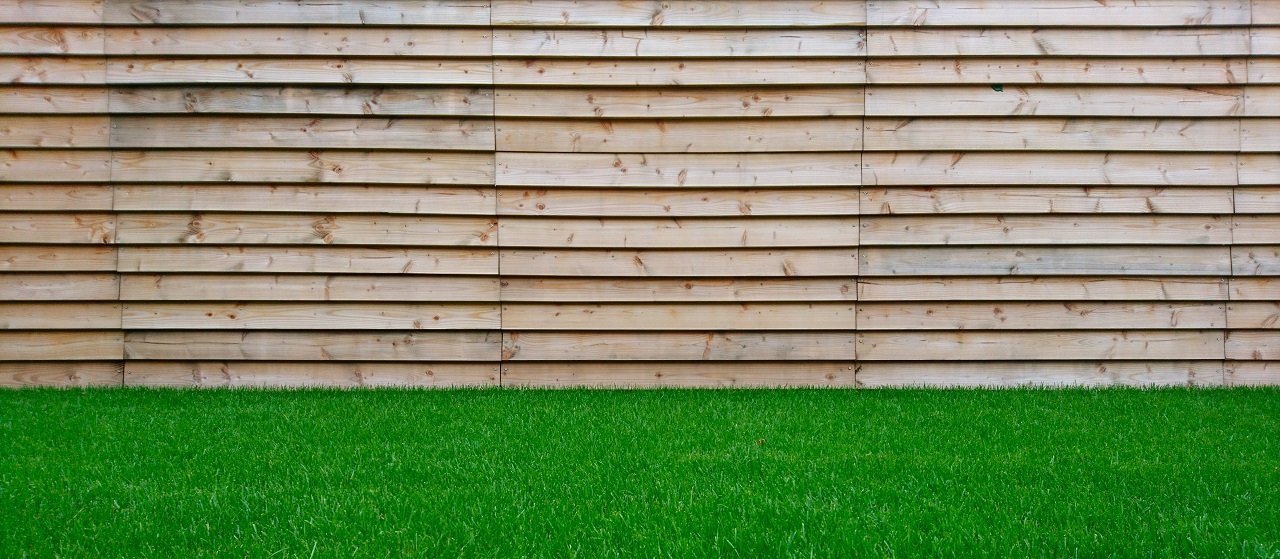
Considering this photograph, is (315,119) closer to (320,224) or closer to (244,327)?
(320,224)

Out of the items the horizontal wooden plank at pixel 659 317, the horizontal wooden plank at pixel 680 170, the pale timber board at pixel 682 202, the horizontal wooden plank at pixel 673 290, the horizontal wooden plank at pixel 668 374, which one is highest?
the horizontal wooden plank at pixel 680 170

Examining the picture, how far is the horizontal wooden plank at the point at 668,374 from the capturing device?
5.05m

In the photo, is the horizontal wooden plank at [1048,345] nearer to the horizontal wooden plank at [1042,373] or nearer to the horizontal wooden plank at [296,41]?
the horizontal wooden plank at [1042,373]

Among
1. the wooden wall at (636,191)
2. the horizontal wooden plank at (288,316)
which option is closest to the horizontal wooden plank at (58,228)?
the wooden wall at (636,191)

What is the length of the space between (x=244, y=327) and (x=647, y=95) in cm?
278

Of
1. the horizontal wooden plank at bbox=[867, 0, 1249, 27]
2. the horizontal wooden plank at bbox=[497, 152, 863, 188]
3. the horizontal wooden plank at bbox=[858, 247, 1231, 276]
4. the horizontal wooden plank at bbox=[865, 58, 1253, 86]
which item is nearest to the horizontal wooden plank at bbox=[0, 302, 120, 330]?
the horizontal wooden plank at bbox=[497, 152, 863, 188]

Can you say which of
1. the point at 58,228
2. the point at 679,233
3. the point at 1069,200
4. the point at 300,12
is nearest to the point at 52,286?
the point at 58,228

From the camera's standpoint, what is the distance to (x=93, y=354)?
4.96m

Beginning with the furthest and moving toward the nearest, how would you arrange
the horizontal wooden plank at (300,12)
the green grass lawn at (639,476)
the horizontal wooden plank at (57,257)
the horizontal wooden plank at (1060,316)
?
the horizontal wooden plank at (1060,316)
the horizontal wooden plank at (57,257)
the horizontal wooden plank at (300,12)
the green grass lawn at (639,476)

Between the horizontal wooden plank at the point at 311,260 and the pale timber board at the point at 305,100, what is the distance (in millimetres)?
806

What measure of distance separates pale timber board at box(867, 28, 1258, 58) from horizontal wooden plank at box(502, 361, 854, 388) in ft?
6.41

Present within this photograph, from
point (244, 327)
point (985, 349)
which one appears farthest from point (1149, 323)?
point (244, 327)

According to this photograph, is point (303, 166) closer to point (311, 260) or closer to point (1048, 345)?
point (311, 260)

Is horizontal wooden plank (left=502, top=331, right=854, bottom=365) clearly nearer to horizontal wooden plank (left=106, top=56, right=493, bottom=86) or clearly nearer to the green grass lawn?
the green grass lawn
